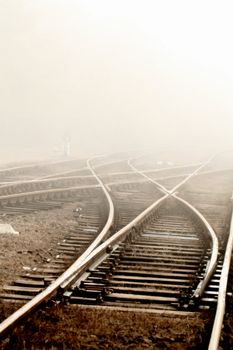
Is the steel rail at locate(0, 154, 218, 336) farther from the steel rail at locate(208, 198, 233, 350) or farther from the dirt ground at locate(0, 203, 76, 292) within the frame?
the steel rail at locate(208, 198, 233, 350)

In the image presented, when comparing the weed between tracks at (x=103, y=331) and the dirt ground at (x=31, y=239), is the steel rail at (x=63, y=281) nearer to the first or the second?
the weed between tracks at (x=103, y=331)

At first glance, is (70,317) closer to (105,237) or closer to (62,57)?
(105,237)

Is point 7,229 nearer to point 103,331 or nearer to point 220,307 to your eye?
point 103,331

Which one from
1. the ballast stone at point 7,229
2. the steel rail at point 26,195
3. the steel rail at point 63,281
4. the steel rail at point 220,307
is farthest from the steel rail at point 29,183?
the steel rail at point 220,307

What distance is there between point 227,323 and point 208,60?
120696mm

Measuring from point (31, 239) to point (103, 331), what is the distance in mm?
4759

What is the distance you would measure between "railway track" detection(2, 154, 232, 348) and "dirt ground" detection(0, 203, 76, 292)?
2.83ft

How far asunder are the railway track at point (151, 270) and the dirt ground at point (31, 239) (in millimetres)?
862

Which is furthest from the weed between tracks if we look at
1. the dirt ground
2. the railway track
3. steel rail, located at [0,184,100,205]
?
steel rail, located at [0,184,100,205]

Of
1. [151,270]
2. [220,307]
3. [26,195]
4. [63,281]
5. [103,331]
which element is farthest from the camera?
[26,195]

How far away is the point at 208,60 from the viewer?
402ft

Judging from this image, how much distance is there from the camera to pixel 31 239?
32.7 ft

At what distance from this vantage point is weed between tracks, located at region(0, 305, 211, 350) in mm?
5031

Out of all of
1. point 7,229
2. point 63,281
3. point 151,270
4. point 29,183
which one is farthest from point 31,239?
point 29,183
